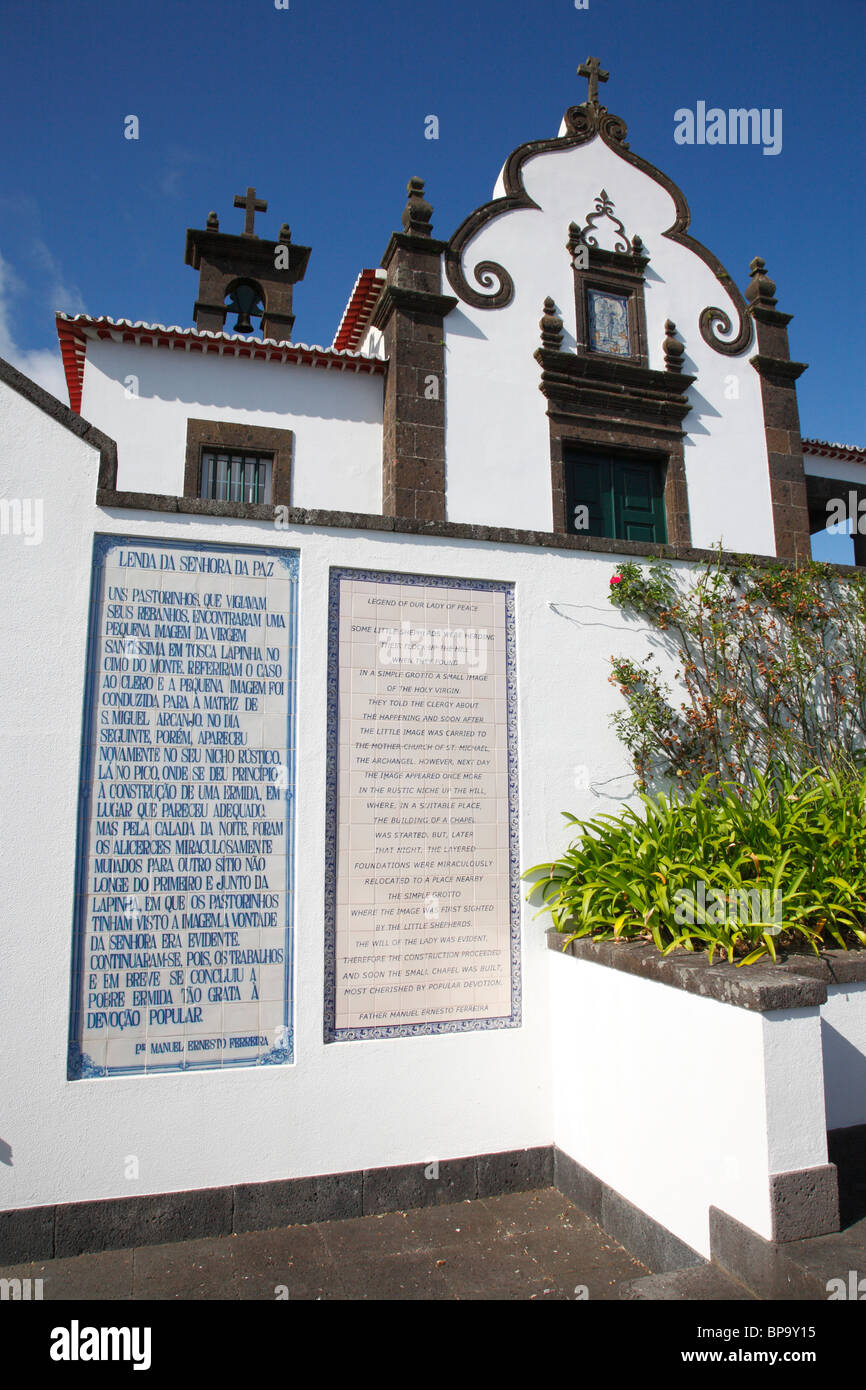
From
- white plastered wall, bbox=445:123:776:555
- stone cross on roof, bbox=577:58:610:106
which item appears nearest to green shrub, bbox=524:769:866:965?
white plastered wall, bbox=445:123:776:555

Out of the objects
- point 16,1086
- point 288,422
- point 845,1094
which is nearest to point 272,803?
point 16,1086

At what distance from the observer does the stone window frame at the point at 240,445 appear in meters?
9.59

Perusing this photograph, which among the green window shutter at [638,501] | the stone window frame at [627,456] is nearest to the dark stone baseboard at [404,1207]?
the stone window frame at [627,456]

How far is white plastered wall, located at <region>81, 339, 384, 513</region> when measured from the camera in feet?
31.1

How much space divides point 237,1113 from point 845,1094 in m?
2.67

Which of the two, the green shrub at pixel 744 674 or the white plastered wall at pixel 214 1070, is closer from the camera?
the white plastered wall at pixel 214 1070

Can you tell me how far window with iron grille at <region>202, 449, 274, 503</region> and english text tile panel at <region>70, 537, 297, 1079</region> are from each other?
5725mm

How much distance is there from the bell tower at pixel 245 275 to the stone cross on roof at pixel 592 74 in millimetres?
4224

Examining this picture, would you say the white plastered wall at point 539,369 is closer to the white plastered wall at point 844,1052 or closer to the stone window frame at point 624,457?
the stone window frame at point 624,457

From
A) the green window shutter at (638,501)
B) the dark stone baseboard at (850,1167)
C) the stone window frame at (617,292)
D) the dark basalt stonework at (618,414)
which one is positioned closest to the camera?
the dark stone baseboard at (850,1167)

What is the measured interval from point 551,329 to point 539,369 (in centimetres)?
50

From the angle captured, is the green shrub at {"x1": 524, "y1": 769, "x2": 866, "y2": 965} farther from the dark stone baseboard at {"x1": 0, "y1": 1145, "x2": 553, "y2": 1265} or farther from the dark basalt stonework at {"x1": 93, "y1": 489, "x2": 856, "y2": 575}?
the dark basalt stonework at {"x1": 93, "y1": 489, "x2": 856, "y2": 575}
